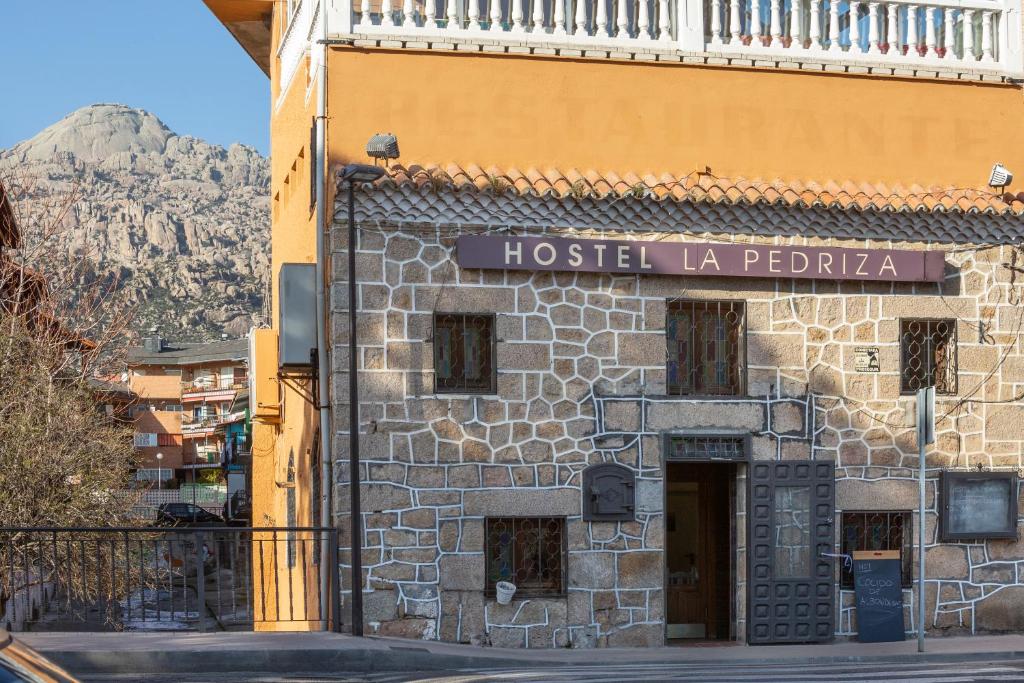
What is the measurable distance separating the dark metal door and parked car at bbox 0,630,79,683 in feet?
40.2

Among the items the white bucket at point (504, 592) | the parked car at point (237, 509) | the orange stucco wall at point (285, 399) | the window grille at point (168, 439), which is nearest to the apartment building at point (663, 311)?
the white bucket at point (504, 592)

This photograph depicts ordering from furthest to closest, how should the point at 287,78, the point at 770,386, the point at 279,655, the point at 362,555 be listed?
1. the point at 287,78
2. the point at 770,386
3. the point at 362,555
4. the point at 279,655

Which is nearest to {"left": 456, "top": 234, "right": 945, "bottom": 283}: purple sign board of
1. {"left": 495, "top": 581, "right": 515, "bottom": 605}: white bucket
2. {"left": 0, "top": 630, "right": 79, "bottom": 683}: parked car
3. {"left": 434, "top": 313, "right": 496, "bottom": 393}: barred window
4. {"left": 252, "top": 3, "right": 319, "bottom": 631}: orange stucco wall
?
{"left": 434, "top": 313, "right": 496, "bottom": 393}: barred window

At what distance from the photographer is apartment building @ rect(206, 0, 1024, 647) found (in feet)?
50.3

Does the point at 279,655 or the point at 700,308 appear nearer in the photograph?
the point at 279,655

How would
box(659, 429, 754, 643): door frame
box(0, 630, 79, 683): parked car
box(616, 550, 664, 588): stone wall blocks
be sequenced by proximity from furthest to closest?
1. box(659, 429, 754, 643): door frame
2. box(616, 550, 664, 588): stone wall blocks
3. box(0, 630, 79, 683): parked car

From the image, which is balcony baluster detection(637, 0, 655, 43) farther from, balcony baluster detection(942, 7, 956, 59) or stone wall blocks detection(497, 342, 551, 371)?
stone wall blocks detection(497, 342, 551, 371)

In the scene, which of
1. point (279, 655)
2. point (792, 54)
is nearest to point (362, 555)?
point (279, 655)

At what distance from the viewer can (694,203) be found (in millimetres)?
15773

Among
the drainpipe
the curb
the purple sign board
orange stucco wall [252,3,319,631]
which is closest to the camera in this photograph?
the curb

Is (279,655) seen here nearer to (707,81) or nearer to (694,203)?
(694,203)

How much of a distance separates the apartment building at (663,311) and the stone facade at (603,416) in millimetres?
32

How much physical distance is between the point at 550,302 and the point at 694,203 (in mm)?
1888

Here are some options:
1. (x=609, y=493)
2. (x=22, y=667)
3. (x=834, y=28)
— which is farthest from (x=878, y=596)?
(x=22, y=667)
